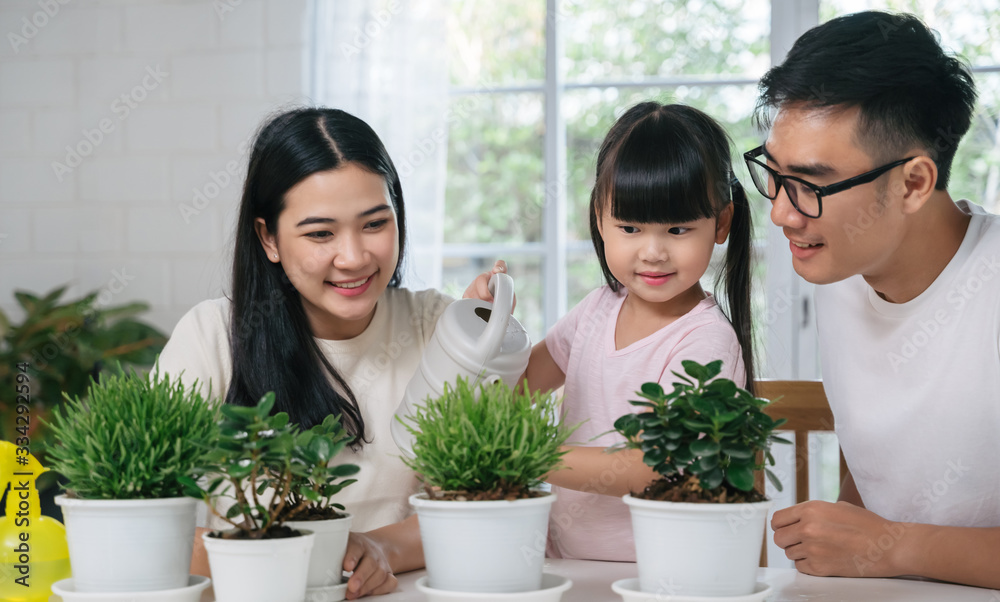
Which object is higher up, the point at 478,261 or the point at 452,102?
the point at 452,102

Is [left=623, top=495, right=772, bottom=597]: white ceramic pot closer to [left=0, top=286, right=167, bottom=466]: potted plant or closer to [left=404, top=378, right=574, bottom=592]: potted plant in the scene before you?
[left=404, top=378, right=574, bottom=592]: potted plant

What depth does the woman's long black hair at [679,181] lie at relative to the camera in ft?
3.74

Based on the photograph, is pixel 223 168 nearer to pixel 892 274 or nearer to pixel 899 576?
pixel 892 274

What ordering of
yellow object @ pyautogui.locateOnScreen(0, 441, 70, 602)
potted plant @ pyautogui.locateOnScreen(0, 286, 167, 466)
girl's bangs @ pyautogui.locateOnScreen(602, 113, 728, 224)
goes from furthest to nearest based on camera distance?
1. potted plant @ pyautogui.locateOnScreen(0, 286, 167, 466)
2. girl's bangs @ pyautogui.locateOnScreen(602, 113, 728, 224)
3. yellow object @ pyautogui.locateOnScreen(0, 441, 70, 602)

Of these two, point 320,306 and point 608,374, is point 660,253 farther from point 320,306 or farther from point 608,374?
point 320,306

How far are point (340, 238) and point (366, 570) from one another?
1.60ft

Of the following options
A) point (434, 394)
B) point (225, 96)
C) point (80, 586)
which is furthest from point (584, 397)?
point (225, 96)

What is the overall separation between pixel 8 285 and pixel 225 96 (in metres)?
0.93

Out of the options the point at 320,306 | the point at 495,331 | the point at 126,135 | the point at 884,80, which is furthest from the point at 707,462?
the point at 126,135

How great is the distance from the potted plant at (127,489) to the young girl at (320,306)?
15.2 inches

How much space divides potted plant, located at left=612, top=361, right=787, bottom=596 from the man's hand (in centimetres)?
29

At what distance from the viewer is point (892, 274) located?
1.21 meters

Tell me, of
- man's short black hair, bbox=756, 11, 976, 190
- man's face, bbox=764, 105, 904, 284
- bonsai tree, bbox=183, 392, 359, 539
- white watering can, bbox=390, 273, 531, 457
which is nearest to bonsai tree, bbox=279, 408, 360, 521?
bonsai tree, bbox=183, 392, 359, 539

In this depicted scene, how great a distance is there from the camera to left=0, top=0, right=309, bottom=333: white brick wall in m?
2.71
